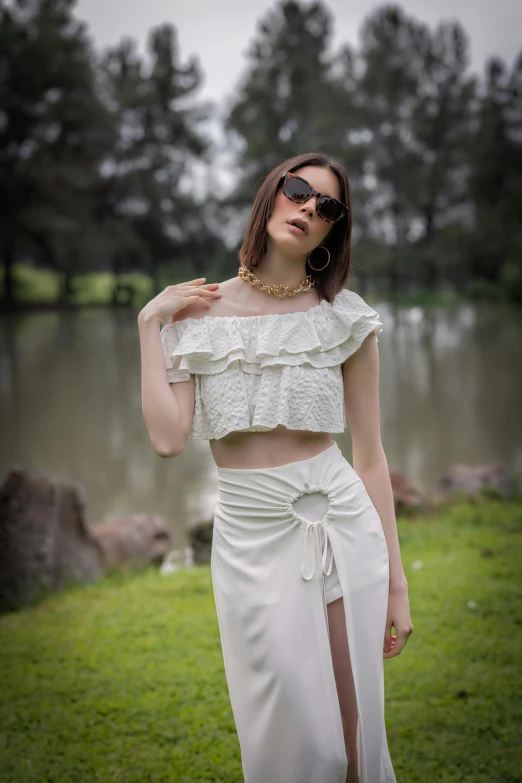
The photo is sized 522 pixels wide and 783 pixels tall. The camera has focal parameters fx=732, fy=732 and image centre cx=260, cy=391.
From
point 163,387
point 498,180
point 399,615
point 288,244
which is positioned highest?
point 498,180

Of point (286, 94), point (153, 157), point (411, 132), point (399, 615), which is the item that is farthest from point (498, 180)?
point (399, 615)

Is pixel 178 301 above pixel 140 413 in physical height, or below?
above

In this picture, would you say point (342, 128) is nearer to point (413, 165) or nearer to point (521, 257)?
point (413, 165)

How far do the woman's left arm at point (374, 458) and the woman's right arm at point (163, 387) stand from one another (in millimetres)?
344

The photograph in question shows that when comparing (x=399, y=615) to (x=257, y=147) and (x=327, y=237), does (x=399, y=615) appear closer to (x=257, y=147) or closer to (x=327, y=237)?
(x=327, y=237)

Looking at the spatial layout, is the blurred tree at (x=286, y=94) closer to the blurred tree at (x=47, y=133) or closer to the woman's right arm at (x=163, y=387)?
the blurred tree at (x=47, y=133)

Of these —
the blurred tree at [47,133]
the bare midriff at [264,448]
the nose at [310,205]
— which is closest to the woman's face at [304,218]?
the nose at [310,205]

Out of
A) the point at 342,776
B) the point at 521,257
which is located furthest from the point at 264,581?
the point at 521,257

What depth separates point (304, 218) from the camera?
146cm

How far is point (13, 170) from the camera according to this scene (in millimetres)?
14961

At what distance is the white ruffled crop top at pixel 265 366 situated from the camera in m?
1.39

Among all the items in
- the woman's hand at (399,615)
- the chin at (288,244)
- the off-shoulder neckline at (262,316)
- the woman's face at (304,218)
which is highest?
the woman's face at (304,218)

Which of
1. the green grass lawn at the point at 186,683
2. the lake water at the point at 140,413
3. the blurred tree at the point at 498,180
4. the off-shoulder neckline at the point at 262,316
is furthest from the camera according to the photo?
the blurred tree at the point at 498,180

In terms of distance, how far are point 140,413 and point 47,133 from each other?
8032 millimetres
